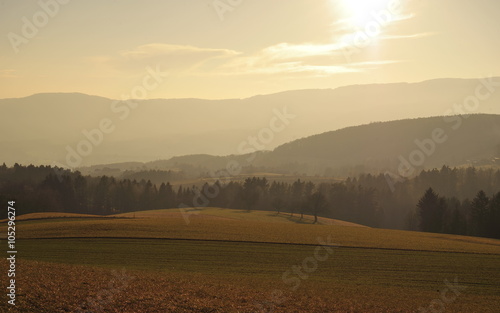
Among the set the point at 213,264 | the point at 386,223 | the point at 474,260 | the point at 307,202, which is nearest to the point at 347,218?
the point at 386,223

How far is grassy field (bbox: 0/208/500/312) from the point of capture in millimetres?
28938

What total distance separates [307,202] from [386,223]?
168 feet

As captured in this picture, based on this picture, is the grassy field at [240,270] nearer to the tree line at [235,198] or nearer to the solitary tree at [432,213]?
the solitary tree at [432,213]

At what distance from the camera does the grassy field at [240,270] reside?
94.9 feet

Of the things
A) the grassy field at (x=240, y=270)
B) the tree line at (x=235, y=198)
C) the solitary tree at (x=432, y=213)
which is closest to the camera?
the grassy field at (x=240, y=270)

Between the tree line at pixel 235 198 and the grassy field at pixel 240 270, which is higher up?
the tree line at pixel 235 198

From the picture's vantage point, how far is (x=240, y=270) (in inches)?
1724

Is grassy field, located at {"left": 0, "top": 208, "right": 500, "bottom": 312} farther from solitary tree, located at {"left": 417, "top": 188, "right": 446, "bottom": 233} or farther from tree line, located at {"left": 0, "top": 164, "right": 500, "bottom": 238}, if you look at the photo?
tree line, located at {"left": 0, "top": 164, "right": 500, "bottom": 238}

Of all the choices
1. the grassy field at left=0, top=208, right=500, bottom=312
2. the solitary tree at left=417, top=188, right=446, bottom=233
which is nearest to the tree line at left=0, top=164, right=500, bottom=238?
the solitary tree at left=417, top=188, right=446, bottom=233


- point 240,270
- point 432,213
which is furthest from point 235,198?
point 240,270

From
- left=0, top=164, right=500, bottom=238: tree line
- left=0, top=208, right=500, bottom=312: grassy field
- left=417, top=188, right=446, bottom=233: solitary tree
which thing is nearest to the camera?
left=0, top=208, right=500, bottom=312: grassy field

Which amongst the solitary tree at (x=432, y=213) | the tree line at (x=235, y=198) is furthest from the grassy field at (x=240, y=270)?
the tree line at (x=235, y=198)

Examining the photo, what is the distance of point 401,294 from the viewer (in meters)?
36.4

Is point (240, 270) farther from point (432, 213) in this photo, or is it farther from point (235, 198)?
point (235, 198)
